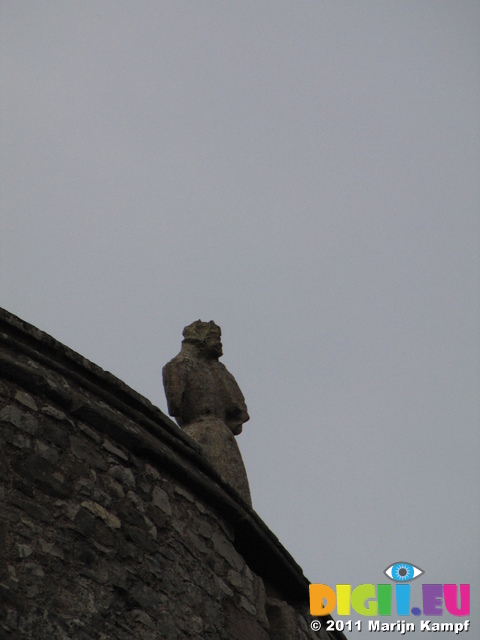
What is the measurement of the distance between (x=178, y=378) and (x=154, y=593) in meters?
2.53

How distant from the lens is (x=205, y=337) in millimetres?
7598

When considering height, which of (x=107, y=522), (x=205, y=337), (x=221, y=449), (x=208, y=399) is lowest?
(x=107, y=522)

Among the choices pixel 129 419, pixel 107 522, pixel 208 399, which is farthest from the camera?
pixel 208 399

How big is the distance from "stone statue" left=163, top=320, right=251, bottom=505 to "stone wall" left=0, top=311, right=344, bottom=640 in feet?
2.87

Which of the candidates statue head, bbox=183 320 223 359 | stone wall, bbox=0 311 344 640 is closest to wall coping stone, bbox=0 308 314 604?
stone wall, bbox=0 311 344 640

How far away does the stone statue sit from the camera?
265 inches

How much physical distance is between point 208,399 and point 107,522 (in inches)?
95.7

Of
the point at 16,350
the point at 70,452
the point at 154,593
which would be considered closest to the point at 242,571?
the point at 154,593

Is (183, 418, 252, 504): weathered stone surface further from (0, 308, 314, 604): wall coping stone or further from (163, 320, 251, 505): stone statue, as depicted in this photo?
(0, 308, 314, 604): wall coping stone

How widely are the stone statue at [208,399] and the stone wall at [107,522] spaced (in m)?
0.88

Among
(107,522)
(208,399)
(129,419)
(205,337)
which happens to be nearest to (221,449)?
(208,399)

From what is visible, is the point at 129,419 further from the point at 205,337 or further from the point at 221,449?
the point at 205,337

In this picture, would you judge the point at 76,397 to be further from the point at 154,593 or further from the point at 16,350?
the point at 154,593

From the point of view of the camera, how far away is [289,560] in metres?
6.28
